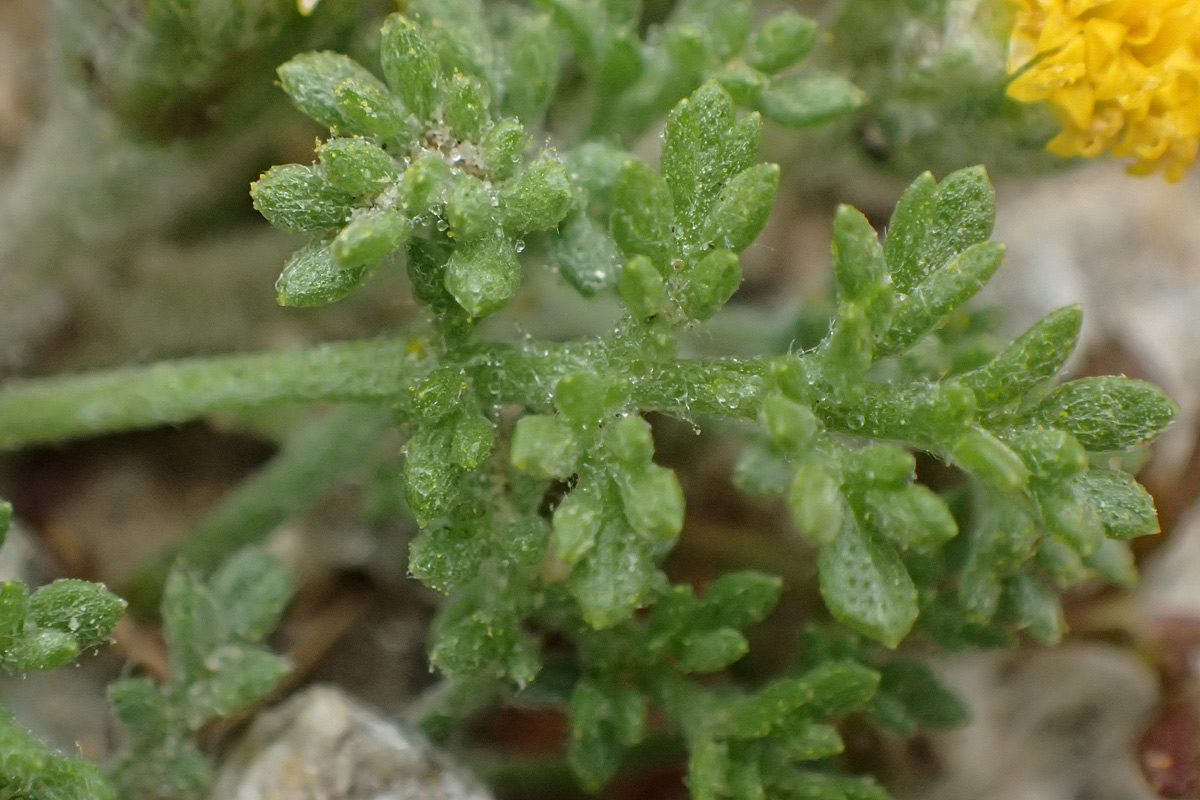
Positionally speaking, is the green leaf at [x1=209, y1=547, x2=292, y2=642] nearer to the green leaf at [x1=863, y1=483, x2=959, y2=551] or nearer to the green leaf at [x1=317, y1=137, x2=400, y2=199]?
the green leaf at [x1=317, y1=137, x2=400, y2=199]

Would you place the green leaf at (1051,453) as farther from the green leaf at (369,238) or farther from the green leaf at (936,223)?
the green leaf at (369,238)

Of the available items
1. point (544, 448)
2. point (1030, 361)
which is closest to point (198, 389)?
point (544, 448)

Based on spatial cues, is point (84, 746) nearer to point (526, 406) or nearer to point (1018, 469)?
point (526, 406)

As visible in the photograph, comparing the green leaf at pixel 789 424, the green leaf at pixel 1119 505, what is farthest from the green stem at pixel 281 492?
the green leaf at pixel 1119 505

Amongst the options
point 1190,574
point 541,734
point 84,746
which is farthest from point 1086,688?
point 84,746

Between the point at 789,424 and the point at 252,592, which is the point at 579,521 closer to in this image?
the point at 789,424

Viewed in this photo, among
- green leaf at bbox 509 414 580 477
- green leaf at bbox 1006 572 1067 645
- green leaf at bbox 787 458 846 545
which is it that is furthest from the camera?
green leaf at bbox 1006 572 1067 645

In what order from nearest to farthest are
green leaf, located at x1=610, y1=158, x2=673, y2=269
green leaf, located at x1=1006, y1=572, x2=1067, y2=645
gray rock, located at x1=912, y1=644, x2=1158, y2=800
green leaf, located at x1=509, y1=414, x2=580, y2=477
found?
1. green leaf, located at x1=509, y1=414, x2=580, y2=477
2. green leaf, located at x1=610, y1=158, x2=673, y2=269
3. green leaf, located at x1=1006, y1=572, x2=1067, y2=645
4. gray rock, located at x1=912, y1=644, x2=1158, y2=800

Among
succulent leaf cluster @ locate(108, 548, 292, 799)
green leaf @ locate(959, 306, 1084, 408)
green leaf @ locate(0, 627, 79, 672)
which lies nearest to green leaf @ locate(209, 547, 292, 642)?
succulent leaf cluster @ locate(108, 548, 292, 799)
